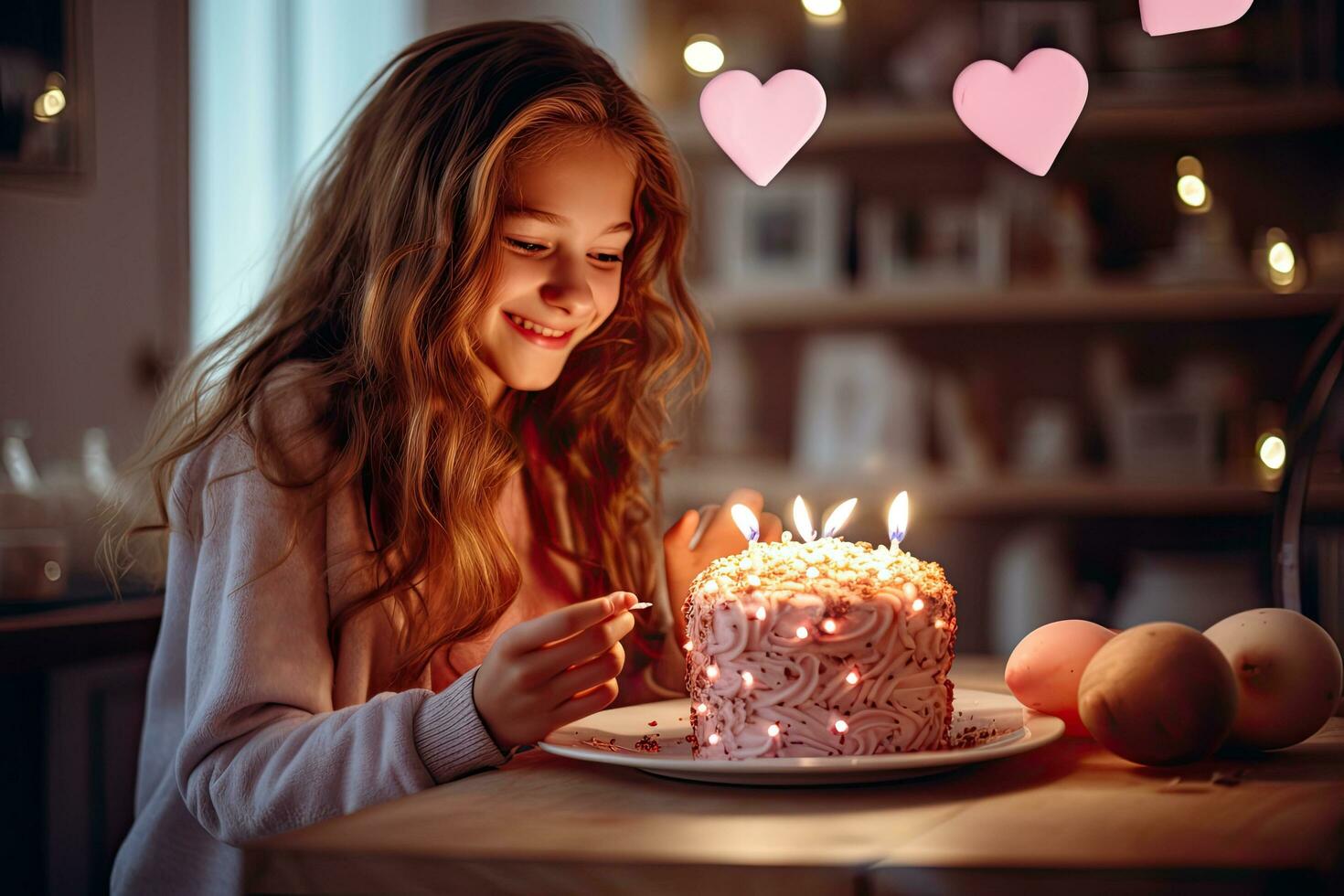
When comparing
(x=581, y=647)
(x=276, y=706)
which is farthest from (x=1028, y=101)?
(x=276, y=706)

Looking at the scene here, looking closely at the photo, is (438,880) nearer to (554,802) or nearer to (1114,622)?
(554,802)

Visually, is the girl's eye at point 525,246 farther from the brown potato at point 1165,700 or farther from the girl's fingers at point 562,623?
the brown potato at point 1165,700

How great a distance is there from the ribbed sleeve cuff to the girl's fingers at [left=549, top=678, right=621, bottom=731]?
52 millimetres

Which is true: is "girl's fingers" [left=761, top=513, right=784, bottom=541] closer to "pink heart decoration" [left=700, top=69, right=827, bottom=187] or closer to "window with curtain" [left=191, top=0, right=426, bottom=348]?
"pink heart decoration" [left=700, top=69, right=827, bottom=187]

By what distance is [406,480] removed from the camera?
3.96ft

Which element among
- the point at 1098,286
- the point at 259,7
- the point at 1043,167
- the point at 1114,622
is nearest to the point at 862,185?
the point at 1098,286

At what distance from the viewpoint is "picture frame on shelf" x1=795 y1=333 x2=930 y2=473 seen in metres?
3.29

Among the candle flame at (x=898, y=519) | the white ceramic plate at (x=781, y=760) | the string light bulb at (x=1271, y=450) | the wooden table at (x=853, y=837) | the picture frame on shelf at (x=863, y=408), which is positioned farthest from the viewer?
the picture frame on shelf at (x=863, y=408)

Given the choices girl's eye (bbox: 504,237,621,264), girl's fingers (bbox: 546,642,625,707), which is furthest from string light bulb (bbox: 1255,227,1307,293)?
girl's fingers (bbox: 546,642,625,707)

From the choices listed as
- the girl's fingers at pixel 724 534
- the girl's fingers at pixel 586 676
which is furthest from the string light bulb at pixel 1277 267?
the girl's fingers at pixel 586 676

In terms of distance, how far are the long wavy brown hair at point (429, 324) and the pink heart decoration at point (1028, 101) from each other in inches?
14.6

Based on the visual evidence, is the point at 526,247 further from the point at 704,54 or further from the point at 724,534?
the point at 704,54

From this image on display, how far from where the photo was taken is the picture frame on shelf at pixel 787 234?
3.30 m

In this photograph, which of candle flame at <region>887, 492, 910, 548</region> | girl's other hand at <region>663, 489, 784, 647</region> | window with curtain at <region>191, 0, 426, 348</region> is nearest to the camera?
candle flame at <region>887, 492, 910, 548</region>
